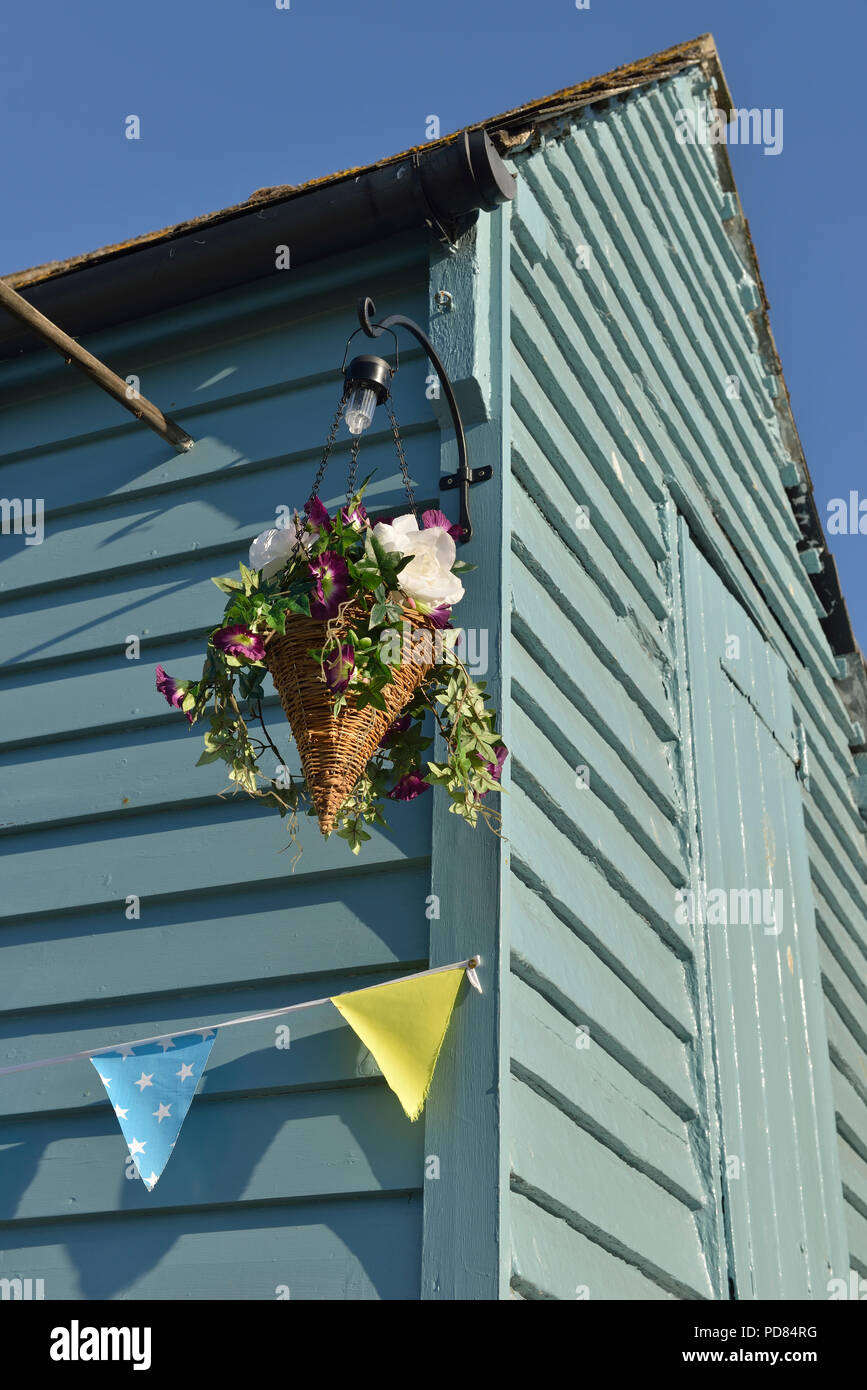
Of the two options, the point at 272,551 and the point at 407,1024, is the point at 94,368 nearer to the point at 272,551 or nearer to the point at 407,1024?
the point at 272,551

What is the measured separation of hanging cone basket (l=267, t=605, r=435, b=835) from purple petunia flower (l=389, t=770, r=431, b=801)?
0.53 feet

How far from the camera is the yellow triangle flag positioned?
247 centimetres

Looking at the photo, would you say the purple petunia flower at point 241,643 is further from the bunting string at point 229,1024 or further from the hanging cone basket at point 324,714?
the bunting string at point 229,1024

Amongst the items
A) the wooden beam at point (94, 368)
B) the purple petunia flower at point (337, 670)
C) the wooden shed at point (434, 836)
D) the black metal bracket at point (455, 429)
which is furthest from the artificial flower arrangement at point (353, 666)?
the wooden beam at point (94, 368)

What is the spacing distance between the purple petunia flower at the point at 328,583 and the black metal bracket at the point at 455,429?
0.59 m

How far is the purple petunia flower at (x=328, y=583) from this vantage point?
7.82 feet

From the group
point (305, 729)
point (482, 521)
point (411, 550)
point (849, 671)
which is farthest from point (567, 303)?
point (849, 671)

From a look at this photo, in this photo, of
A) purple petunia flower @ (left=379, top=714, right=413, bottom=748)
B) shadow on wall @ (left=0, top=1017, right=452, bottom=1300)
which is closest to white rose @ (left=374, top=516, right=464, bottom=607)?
purple petunia flower @ (left=379, top=714, right=413, bottom=748)

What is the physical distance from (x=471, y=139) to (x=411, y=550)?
4.21 feet

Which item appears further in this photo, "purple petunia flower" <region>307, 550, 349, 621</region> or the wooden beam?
the wooden beam

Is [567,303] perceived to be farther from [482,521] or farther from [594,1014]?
[594,1014]

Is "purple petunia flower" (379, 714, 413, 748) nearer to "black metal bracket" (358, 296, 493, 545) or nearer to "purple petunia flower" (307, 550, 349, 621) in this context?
"purple petunia flower" (307, 550, 349, 621)

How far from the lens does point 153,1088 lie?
269 cm

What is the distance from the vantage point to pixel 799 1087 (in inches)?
173
